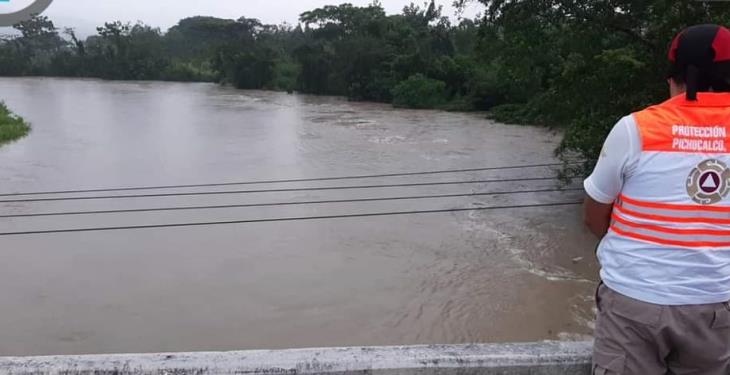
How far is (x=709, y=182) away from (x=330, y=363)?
929mm

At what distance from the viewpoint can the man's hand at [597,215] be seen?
1.44 meters

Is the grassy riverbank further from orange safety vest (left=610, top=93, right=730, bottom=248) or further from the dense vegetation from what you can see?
orange safety vest (left=610, top=93, right=730, bottom=248)

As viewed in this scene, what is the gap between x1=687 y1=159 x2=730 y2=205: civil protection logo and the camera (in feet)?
4.27

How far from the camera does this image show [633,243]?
4.43 feet

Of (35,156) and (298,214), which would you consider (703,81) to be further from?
(35,156)

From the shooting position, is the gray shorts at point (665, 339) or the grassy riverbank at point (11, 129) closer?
the gray shorts at point (665, 339)

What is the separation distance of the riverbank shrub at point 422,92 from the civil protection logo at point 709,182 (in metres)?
23.8

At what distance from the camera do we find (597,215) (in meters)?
1.46

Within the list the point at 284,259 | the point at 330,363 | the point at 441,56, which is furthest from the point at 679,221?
the point at 441,56

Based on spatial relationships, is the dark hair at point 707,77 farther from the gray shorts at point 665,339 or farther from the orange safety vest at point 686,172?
the gray shorts at point 665,339

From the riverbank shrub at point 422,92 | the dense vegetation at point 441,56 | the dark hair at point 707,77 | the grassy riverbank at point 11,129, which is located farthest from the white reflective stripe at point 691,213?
the riverbank shrub at point 422,92

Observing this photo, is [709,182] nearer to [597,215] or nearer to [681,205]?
[681,205]

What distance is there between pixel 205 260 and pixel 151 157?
7157 millimetres

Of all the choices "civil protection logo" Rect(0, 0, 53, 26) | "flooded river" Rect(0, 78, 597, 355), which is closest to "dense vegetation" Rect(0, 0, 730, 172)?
"flooded river" Rect(0, 78, 597, 355)
